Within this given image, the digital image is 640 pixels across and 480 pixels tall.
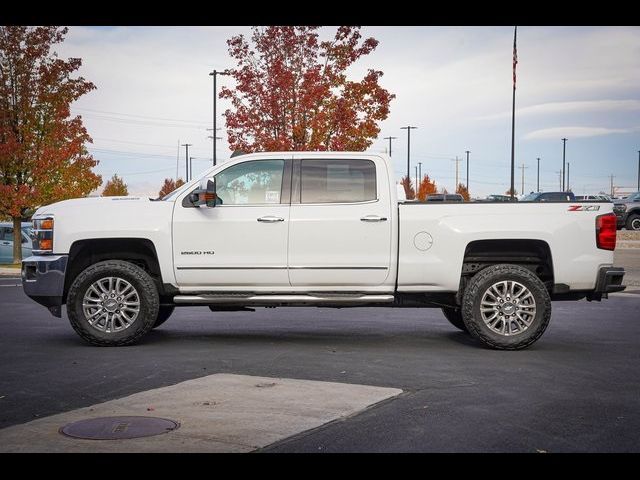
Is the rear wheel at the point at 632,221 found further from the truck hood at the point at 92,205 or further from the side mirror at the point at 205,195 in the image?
the truck hood at the point at 92,205

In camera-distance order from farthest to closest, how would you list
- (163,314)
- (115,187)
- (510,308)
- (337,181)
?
1. (115,187)
2. (163,314)
3. (337,181)
4. (510,308)

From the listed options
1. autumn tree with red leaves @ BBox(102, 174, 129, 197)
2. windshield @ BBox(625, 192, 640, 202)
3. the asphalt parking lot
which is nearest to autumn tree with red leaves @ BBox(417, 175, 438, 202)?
autumn tree with red leaves @ BBox(102, 174, 129, 197)

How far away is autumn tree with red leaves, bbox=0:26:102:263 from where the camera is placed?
29.2 metres

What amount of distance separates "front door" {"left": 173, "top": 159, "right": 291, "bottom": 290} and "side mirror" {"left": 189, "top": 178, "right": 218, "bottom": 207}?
12cm

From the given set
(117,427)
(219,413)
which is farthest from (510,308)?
(117,427)

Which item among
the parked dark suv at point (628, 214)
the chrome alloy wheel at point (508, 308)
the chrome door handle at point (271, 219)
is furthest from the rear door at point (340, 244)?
the parked dark suv at point (628, 214)

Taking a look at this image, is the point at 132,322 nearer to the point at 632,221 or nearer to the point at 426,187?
→ the point at 632,221

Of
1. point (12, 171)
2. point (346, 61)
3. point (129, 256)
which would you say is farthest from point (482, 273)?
point (12, 171)

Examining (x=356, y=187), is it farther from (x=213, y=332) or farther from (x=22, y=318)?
(x=22, y=318)

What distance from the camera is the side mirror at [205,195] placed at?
9.70 meters

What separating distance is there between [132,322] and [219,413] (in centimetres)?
376

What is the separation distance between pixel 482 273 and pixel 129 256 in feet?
13.4

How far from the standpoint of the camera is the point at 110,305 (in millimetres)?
9898
